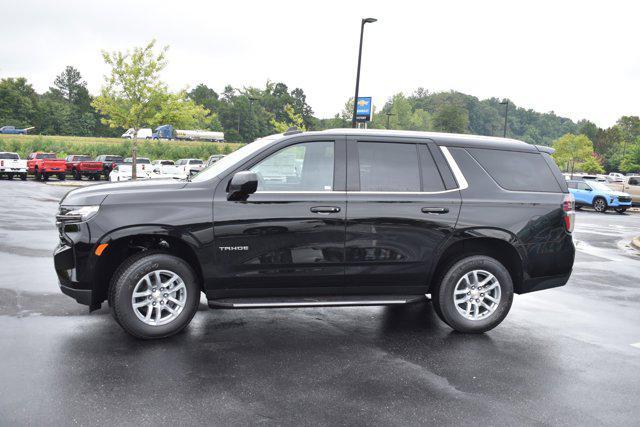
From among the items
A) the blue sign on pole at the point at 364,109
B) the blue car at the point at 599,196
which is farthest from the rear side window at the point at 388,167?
the blue sign on pole at the point at 364,109

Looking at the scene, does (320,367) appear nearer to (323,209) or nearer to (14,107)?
(323,209)

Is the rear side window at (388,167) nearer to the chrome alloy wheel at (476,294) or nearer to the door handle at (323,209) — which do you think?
the door handle at (323,209)

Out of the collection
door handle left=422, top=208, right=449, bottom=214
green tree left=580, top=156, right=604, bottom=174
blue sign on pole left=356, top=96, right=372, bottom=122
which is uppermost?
blue sign on pole left=356, top=96, right=372, bottom=122

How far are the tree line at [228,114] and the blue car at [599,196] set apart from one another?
2356cm

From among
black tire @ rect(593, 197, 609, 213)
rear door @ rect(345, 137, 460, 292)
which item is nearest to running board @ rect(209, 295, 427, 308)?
rear door @ rect(345, 137, 460, 292)

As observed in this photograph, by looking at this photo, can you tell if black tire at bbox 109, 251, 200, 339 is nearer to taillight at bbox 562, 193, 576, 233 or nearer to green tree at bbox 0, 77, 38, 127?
taillight at bbox 562, 193, 576, 233

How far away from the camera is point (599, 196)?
28.2m

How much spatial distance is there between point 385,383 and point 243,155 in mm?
2535

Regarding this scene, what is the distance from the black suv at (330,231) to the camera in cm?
524

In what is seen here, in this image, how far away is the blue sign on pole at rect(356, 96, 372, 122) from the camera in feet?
103

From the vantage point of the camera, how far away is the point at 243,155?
222 inches

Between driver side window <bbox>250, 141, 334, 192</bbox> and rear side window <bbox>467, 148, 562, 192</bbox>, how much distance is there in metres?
1.56

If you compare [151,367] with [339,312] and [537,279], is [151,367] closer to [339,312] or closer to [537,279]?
[339,312]

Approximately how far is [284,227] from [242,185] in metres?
0.56
